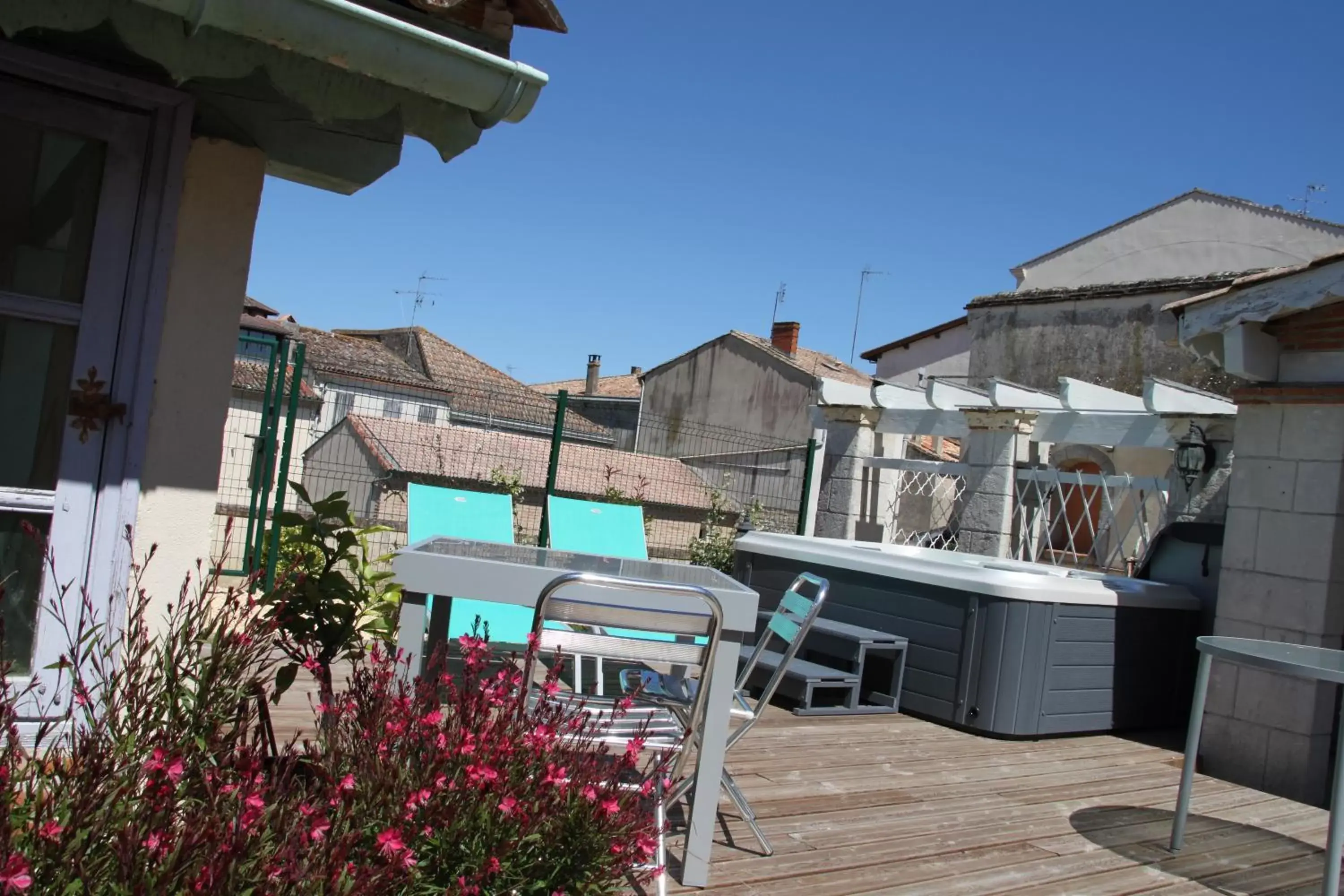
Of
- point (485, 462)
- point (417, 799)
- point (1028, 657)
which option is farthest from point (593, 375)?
point (417, 799)

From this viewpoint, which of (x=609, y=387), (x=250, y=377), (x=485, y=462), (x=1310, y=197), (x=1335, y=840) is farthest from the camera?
(x=609, y=387)

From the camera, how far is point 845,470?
11.2m

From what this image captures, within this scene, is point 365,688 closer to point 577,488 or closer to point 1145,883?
point 1145,883

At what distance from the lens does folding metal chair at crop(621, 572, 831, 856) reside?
3.14 metres

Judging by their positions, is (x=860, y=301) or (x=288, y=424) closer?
(x=288, y=424)

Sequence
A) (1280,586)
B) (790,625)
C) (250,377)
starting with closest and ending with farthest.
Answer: (790,625)
(1280,586)
(250,377)

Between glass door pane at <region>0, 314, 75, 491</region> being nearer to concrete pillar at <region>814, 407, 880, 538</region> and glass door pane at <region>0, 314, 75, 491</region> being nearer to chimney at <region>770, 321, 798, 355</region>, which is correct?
concrete pillar at <region>814, 407, 880, 538</region>

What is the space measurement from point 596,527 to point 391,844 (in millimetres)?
4433

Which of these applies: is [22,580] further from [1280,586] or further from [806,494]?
[806,494]

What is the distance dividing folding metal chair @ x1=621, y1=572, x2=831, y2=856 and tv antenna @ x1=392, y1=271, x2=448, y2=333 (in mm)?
29129

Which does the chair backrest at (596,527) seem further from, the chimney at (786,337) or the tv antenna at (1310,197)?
the chimney at (786,337)

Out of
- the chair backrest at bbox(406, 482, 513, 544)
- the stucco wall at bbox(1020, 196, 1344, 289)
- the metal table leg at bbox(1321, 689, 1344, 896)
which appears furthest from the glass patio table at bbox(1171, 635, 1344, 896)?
the stucco wall at bbox(1020, 196, 1344, 289)

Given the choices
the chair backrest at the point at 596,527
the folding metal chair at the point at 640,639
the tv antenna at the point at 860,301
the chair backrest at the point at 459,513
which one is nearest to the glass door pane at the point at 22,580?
the folding metal chair at the point at 640,639

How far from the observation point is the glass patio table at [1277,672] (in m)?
3.24
